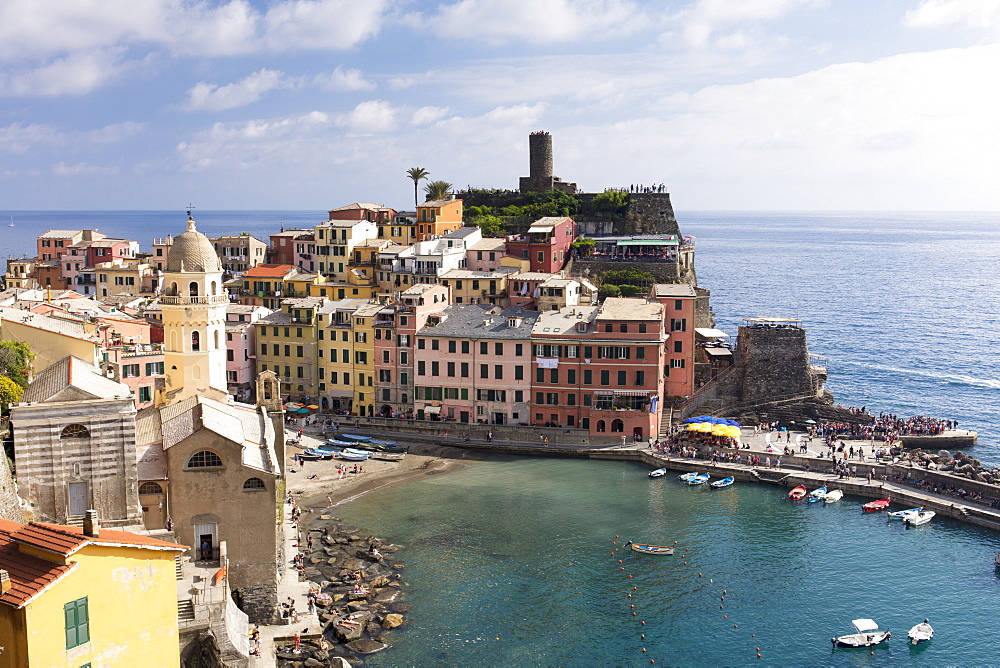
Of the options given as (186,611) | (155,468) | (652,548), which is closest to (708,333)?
(652,548)

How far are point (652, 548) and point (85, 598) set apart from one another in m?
32.2

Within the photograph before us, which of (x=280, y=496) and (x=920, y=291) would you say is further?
(x=920, y=291)

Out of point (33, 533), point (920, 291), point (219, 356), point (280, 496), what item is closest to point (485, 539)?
point (280, 496)

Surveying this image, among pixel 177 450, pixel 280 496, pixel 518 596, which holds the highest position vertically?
pixel 177 450

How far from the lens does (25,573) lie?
22359 mm

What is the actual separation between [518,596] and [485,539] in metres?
7.21

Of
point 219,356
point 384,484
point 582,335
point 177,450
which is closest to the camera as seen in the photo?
point 177,450

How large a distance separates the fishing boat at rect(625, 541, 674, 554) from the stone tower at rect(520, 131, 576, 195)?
73905mm

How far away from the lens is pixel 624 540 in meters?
50.8

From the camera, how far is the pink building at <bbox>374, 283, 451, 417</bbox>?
2847 inches

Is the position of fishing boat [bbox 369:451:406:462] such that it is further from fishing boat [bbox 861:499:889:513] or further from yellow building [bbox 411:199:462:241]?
yellow building [bbox 411:199:462:241]

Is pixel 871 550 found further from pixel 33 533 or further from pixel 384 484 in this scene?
pixel 33 533

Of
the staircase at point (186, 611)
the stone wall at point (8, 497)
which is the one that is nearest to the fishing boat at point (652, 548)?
the staircase at point (186, 611)

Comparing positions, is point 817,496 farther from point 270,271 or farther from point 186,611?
point 270,271
